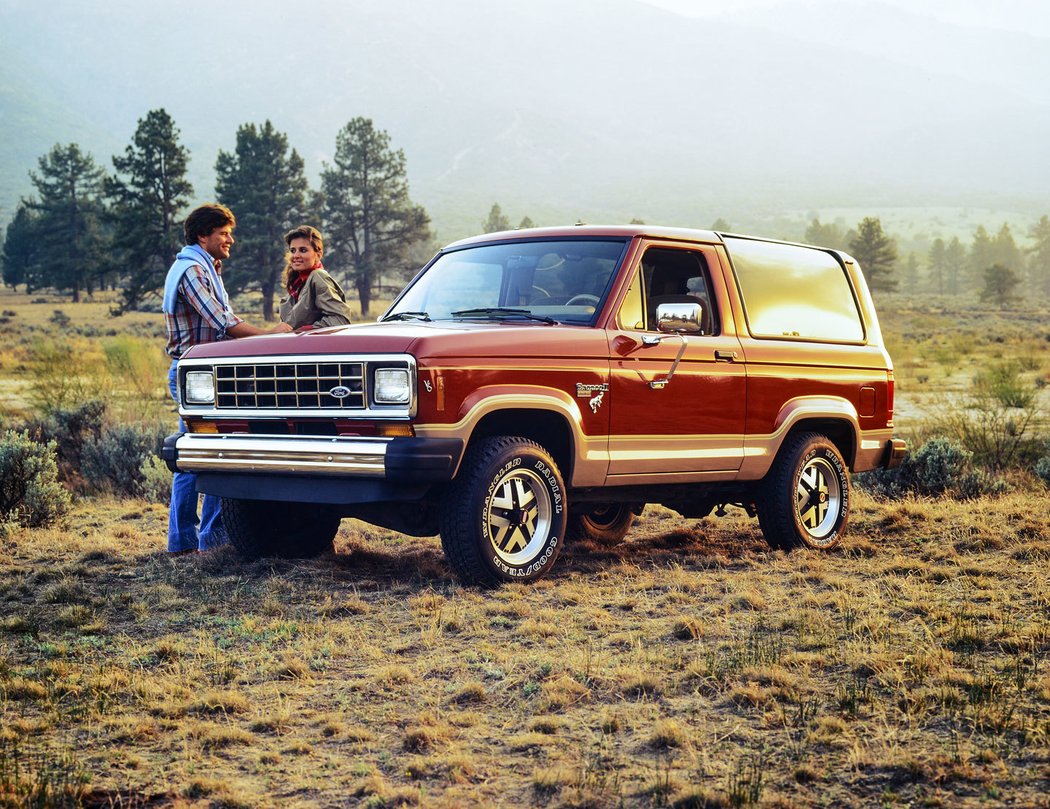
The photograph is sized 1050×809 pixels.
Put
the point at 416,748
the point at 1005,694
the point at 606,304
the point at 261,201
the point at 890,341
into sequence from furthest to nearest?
the point at 261,201 < the point at 890,341 < the point at 606,304 < the point at 1005,694 < the point at 416,748

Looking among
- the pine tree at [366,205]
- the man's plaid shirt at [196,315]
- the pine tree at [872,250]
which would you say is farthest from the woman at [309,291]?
the pine tree at [872,250]

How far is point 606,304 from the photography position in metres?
7.07

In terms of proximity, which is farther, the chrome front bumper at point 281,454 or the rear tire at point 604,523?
the rear tire at point 604,523

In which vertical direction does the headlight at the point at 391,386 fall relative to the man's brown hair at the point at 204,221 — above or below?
below

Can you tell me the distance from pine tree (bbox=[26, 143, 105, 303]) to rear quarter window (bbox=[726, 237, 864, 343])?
231ft

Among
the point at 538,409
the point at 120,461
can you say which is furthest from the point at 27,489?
the point at 538,409

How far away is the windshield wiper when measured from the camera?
23.2 feet

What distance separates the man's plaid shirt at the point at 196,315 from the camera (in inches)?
310

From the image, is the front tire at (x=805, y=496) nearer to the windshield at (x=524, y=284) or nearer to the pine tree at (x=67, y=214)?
the windshield at (x=524, y=284)

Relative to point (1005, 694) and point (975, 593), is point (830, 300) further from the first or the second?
point (1005, 694)

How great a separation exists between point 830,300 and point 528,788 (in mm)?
Result: 5825

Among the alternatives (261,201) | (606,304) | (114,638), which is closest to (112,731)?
(114,638)

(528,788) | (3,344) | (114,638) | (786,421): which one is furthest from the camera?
(3,344)

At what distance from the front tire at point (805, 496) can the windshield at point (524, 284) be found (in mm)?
2054
